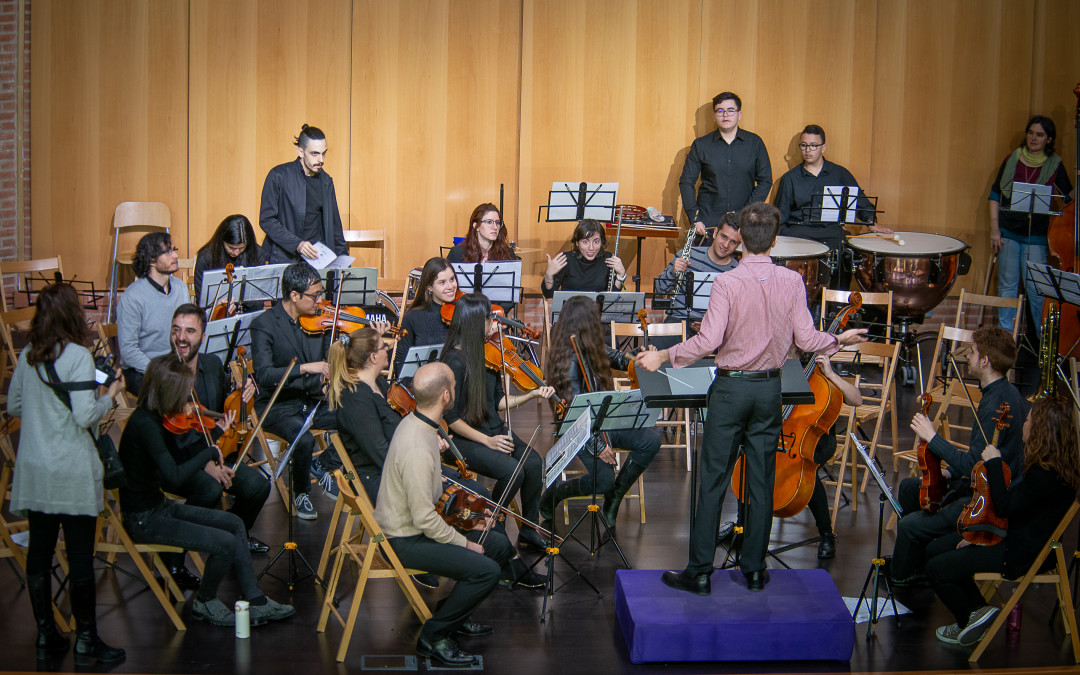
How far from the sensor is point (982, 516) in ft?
12.7

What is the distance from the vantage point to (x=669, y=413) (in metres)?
6.78

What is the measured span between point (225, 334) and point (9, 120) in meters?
4.92

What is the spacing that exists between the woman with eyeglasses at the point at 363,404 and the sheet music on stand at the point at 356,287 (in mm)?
2031

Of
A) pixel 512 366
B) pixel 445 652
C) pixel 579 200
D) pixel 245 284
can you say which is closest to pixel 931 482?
pixel 512 366

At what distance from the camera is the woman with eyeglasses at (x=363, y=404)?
→ 4.12 metres

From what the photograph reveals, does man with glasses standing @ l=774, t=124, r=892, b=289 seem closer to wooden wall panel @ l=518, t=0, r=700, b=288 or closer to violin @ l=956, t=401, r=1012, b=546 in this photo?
wooden wall panel @ l=518, t=0, r=700, b=288

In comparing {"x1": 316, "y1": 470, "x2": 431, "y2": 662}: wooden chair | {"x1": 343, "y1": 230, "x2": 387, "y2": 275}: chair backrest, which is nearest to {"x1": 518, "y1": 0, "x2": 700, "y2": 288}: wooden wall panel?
{"x1": 343, "y1": 230, "x2": 387, "y2": 275}: chair backrest

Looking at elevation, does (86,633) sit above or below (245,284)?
below

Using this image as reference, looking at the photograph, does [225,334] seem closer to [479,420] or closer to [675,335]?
[479,420]

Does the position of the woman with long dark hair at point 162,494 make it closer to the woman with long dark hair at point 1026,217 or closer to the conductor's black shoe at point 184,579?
the conductor's black shoe at point 184,579

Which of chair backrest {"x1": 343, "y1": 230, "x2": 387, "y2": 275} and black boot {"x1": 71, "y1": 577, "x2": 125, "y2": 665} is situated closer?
black boot {"x1": 71, "y1": 577, "x2": 125, "y2": 665}


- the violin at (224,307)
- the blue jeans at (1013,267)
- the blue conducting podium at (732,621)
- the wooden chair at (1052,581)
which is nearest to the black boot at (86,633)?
the blue conducting podium at (732,621)

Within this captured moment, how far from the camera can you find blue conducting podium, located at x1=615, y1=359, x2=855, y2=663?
3.69 meters

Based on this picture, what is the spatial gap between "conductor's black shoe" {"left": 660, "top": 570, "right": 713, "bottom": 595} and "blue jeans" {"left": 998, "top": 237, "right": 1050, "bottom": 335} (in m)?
5.43
